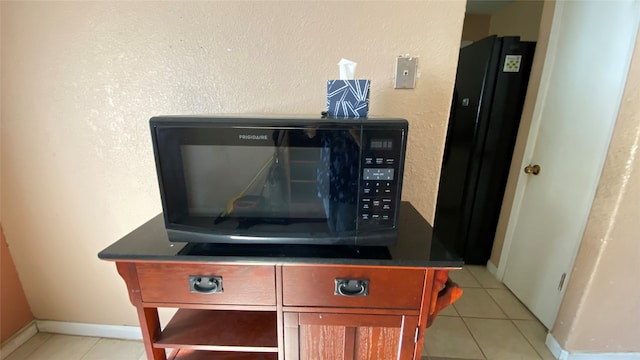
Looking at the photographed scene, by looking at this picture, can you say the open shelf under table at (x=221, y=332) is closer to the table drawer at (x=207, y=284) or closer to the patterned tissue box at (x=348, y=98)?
the table drawer at (x=207, y=284)

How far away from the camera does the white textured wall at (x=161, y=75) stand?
3.46 feet

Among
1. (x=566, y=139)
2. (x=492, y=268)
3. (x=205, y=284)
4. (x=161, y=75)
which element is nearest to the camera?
(x=205, y=284)

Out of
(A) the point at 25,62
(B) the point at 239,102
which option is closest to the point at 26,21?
(A) the point at 25,62

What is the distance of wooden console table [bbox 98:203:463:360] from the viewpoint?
765 mm

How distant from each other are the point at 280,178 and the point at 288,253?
0.71 feet

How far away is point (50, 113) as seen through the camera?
3.89 feet

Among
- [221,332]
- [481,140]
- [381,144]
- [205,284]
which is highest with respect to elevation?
[381,144]

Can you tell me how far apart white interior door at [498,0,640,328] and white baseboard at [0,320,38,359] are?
9.47 ft

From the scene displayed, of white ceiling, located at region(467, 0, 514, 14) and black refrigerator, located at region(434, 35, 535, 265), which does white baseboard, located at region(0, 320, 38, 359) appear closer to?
black refrigerator, located at region(434, 35, 535, 265)

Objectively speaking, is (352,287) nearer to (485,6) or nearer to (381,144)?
(381,144)

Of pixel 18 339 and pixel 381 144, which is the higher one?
pixel 381 144

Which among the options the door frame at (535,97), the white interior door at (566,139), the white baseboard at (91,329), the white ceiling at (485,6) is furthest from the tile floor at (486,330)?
the white ceiling at (485,6)

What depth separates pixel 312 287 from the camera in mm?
789

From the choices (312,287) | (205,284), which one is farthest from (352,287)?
(205,284)
